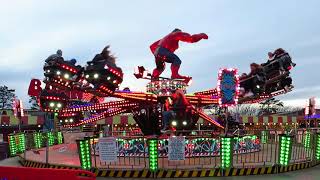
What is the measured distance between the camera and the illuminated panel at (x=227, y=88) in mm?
14406

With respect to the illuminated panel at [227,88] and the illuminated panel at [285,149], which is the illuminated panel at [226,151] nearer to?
the illuminated panel at [227,88]

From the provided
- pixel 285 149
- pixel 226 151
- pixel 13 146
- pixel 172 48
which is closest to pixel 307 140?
pixel 285 149

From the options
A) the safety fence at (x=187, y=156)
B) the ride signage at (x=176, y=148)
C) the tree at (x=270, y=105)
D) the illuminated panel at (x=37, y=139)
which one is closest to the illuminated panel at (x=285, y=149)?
the safety fence at (x=187, y=156)

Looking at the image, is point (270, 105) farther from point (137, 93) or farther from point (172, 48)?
point (137, 93)

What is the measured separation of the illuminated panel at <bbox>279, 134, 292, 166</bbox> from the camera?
14211 millimetres

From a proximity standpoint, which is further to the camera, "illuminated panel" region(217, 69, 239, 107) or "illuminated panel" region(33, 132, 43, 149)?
"illuminated panel" region(33, 132, 43, 149)

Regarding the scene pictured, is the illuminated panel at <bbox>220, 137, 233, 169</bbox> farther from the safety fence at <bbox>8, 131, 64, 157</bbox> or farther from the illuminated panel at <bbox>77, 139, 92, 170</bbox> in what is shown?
the safety fence at <bbox>8, 131, 64, 157</bbox>

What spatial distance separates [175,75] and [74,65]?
528 centimetres

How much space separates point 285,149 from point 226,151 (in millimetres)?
2195

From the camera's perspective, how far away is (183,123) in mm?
18391

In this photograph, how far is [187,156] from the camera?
1734 centimetres

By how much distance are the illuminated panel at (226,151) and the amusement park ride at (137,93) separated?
4.69 metres

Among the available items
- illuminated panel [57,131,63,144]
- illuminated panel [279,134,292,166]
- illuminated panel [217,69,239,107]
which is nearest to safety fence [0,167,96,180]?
illuminated panel [217,69,239,107]

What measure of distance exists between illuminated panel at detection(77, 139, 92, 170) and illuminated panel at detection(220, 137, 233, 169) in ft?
14.6
